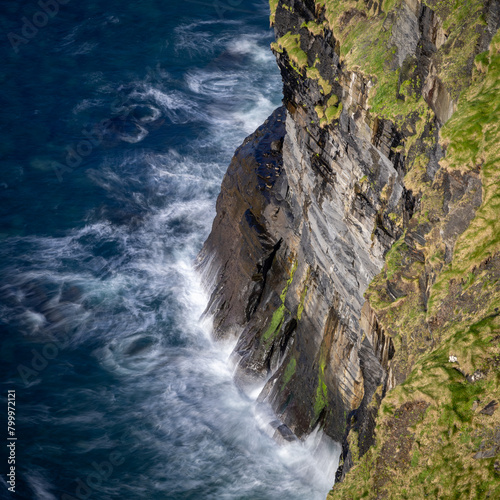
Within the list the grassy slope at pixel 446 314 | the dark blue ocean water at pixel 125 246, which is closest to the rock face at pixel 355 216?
the grassy slope at pixel 446 314

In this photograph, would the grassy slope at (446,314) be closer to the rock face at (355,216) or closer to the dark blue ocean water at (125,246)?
the rock face at (355,216)

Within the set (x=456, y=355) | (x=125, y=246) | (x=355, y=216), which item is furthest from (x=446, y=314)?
(x=125, y=246)

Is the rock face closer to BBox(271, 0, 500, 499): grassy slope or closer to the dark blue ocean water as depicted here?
BBox(271, 0, 500, 499): grassy slope

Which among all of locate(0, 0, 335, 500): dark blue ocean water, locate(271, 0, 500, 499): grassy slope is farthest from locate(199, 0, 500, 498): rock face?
locate(0, 0, 335, 500): dark blue ocean water

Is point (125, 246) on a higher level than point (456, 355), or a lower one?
lower

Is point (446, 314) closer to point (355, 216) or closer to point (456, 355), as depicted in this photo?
point (456, 355)

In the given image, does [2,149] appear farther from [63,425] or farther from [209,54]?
[63,425]

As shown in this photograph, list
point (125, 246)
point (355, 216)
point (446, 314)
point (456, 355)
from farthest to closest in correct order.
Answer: point (125, 246) < point (355, 216) < point (446, 314) < point (456, 355)
